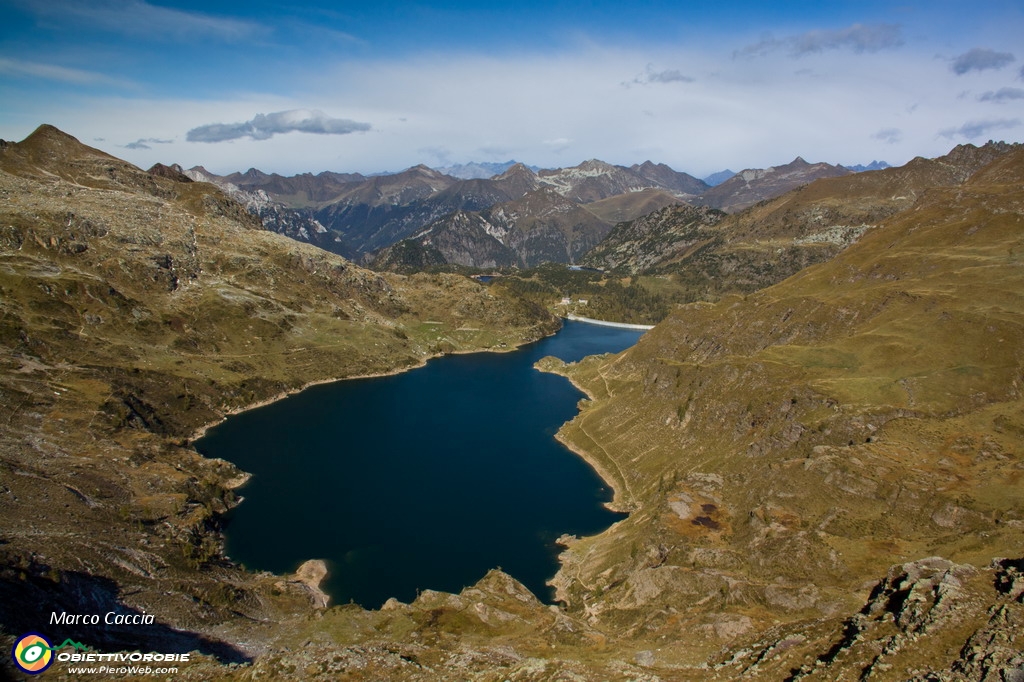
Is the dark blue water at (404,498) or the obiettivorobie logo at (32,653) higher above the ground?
the obiettivorobie logo at (32,653)

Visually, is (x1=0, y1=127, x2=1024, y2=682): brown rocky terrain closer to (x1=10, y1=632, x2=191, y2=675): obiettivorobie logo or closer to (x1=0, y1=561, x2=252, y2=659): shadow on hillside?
(x1=0, y1=561, x2=252, y2=659): shadow on hillside

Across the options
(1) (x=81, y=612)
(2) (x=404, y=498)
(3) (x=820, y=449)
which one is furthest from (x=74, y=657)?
(3) (x=820, y=449)

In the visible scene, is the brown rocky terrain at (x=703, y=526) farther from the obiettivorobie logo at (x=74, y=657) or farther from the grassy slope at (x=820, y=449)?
the obiettivorobie logo at (x=74, y=657)

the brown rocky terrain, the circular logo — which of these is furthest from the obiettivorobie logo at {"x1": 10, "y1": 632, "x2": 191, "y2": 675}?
the brown rocky terrain

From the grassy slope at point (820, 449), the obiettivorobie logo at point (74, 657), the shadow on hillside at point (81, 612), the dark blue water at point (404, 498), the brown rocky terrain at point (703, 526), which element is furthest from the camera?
the dark blue water at point (404, 498)

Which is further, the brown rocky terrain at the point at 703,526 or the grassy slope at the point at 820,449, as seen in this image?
the grassy slope at the point at 820,449

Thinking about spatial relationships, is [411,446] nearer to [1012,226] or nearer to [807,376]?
[807,376]

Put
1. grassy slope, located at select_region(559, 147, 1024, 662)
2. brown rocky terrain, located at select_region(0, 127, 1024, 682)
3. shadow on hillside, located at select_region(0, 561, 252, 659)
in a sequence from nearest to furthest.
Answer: brown rocky terrain, located at select_region(0, 127, 1024, 682) < shadow on hillside, located at select_region(0, 561, 252, 659) < grassy slope, located at select_region(559, 147, 1024, 662)

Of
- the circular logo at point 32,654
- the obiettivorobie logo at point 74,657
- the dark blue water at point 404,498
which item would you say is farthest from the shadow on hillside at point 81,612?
the dark blue water at point 404,498

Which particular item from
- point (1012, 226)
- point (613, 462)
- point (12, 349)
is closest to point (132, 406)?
point (12, 349)
